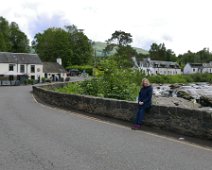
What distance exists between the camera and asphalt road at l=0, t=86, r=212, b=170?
7.70 m

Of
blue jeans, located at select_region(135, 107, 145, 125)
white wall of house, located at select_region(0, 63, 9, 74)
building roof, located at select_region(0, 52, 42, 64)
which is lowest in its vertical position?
blue jeans, located at select_region(135, 107, 145, 125)

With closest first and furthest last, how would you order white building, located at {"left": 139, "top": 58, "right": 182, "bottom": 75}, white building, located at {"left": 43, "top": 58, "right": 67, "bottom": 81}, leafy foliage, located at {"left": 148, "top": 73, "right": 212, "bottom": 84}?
leafy foliage, located at {"left": 148, "top": 73, "right": 212, "bottom": 84} < white building, located at {"left": 43, "top": 58, "right": 67, "bottom": 81} < white building, located at {"left": 139, "top": 58, "right": 182, "bottom": 75}

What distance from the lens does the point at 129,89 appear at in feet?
62.4

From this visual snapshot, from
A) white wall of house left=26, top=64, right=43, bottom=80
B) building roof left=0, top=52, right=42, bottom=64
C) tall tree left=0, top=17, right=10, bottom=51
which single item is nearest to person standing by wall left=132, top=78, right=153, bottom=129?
building roof left=0, top=52, right=42, bottom=64

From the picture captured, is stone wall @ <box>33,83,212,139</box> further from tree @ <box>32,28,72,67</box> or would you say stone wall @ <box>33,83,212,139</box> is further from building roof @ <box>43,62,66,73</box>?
tree @ <box>32,28,72,67</box>

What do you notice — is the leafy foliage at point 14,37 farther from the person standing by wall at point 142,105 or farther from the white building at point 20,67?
the person standing by wall at point 142,105

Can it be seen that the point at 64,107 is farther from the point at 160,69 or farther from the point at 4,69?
the point at 160,69

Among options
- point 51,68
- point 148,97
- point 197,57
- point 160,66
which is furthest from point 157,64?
point 148,97

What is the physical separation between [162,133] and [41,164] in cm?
474

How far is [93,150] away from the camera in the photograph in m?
9.11

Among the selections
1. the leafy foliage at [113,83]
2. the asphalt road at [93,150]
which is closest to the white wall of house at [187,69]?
the leafy foliage at [113,83]

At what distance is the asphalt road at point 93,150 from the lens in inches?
303

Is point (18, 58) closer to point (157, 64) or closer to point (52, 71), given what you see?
point (52, 71)

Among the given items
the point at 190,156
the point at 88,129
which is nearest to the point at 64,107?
the point at 88,129
